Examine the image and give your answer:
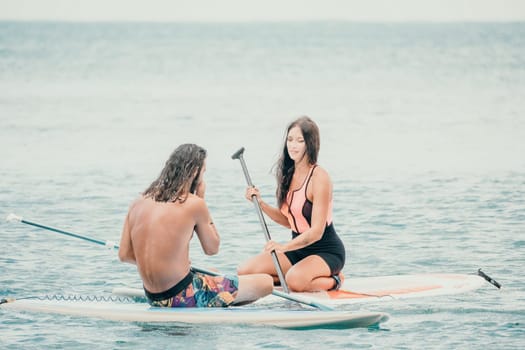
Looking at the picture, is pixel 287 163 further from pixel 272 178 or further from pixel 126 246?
pixel 272 178

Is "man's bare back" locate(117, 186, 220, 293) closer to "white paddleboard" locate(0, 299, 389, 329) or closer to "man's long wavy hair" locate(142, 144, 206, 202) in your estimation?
"man's long wavy hair" locate(142, 144, 206, 202)

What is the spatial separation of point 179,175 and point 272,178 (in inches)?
304

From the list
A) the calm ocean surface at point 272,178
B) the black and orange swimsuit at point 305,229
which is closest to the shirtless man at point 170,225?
the calm ocean surface at point 272,178

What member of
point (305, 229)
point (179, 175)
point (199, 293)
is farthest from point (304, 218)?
point (179, 175)

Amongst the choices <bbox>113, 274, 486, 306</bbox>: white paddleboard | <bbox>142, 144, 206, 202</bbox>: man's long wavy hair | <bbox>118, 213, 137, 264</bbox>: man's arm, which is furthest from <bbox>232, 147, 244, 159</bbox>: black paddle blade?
<bbox>118, 213, 137, 264</bbox>: man's arm

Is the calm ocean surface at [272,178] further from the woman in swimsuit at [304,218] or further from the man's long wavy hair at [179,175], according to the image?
the man's long wavy hair at [179,175]

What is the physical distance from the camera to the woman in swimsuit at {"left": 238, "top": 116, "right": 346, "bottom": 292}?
25.5 ft

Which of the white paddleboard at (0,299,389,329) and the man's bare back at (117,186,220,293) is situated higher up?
the man's bare back at (117,186,220,293)

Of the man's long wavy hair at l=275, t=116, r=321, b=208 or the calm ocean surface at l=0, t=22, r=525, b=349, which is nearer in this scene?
the calm ocean surface at l=0, t=22, r=525, b=349

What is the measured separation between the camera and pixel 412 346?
286 inches

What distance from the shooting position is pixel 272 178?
14656 mm

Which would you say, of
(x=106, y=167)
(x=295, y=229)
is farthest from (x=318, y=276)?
(x=106, y=167)

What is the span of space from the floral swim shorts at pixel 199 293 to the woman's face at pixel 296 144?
3.34 feet

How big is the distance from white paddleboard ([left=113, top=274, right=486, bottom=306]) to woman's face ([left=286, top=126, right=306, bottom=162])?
3.07ft
